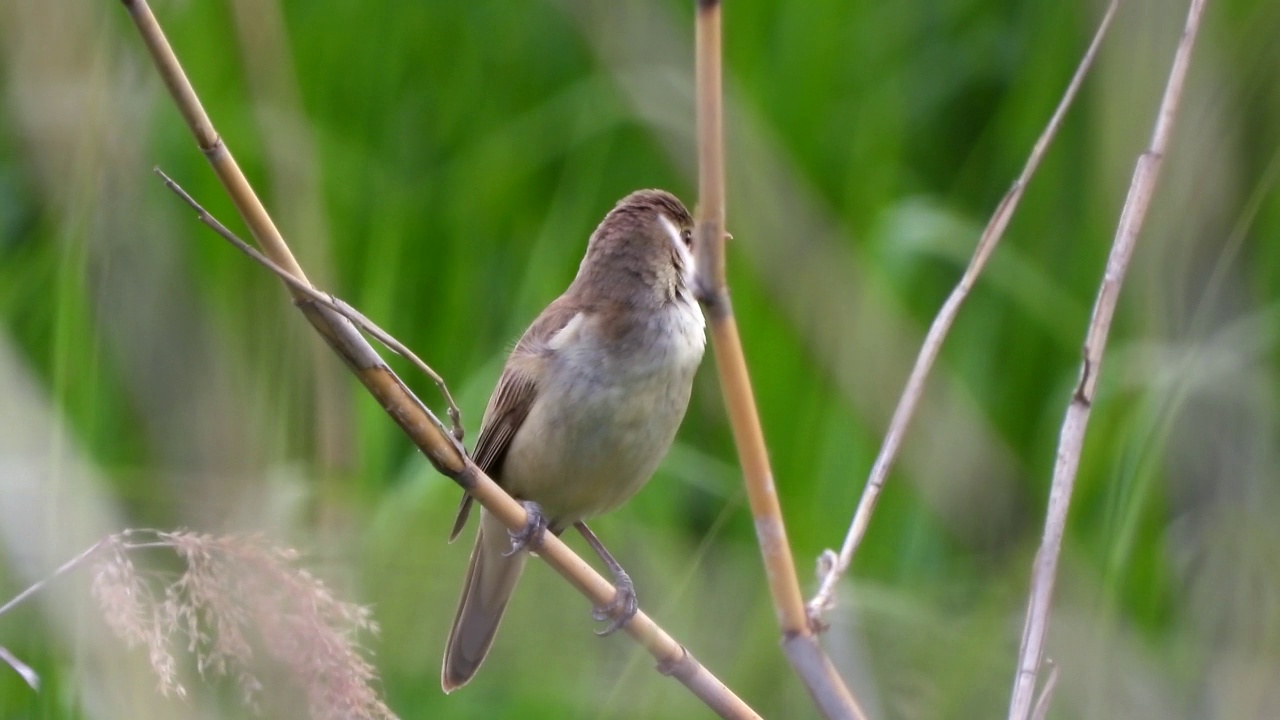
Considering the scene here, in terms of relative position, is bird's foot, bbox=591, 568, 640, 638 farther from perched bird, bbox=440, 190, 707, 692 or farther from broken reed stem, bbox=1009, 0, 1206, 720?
broken reed stem, bbox=1009, 0, 1206, 720

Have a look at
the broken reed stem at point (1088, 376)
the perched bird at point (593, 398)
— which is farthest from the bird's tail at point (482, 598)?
the broken reed stem at point (1088, 376)

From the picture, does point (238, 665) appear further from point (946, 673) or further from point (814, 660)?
point (946, 673)

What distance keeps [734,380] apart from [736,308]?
2.05 meters

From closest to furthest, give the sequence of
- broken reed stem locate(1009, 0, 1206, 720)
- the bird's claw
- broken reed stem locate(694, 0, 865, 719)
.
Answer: broken reed stem locate(694, 0, 865, 719)
broken reed stem locate(1009, 0, 1206, 720)
the bird's claw

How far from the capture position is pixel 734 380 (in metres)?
1.33

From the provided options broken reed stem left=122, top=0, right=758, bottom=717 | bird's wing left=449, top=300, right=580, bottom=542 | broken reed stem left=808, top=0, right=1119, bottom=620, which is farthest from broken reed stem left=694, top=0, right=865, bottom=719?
bird's wing left=449, top=300, right=580, bottom=542

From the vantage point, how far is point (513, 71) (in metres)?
3.95

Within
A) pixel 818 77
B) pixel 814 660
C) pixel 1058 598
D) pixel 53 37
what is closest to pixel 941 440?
pixel 1058 598

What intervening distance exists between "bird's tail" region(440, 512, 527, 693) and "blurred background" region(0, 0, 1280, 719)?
0.12 metres

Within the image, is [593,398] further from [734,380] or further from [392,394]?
[734,380]

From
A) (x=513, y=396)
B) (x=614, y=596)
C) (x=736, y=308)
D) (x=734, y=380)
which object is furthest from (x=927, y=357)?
(x=736, y=308)

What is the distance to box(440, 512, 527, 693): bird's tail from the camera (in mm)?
2648

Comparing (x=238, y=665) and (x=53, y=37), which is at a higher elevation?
(x=53, y=37)

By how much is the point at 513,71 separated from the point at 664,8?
0.70m
